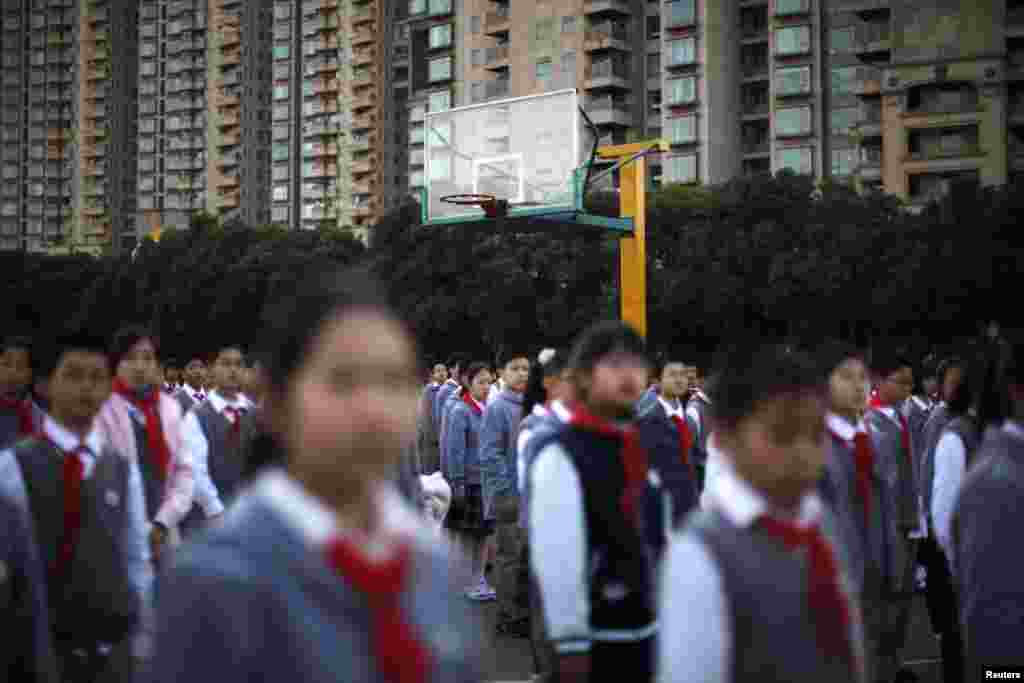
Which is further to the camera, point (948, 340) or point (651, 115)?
point (651, 115)

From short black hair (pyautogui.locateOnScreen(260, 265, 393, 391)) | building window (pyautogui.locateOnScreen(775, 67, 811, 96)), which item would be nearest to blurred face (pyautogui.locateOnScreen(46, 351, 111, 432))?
short black hair (pyautogui.locateOnScreen(260, 265, 393, 391))

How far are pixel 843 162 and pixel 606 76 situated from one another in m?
15.5

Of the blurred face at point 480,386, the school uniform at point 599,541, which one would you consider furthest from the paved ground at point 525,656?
the school uniform at point 599,541

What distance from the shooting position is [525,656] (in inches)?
341

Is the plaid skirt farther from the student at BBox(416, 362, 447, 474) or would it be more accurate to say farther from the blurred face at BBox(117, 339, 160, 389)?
the blurred face at BBox(117, 339, 160, 389)

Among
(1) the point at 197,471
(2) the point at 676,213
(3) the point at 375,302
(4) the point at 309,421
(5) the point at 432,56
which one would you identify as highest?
(5) the point at 432,56

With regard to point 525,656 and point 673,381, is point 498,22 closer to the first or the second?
point 673,381

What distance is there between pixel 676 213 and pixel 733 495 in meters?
46.8

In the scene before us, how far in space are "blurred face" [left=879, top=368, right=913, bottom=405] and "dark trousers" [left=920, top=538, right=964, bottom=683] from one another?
104 cm

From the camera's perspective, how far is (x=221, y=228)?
65625 millimetres

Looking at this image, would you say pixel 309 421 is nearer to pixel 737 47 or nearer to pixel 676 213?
pixel 676 213

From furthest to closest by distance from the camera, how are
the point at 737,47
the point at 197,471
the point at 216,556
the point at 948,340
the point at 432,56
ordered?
the point at 432,56 < the point at 737,47 < the point at 948,340 < the point at 197,471 < the point at 216,556

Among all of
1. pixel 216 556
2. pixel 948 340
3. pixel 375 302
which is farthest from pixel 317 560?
pixel 948 340

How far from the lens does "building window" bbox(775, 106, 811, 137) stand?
224ft
